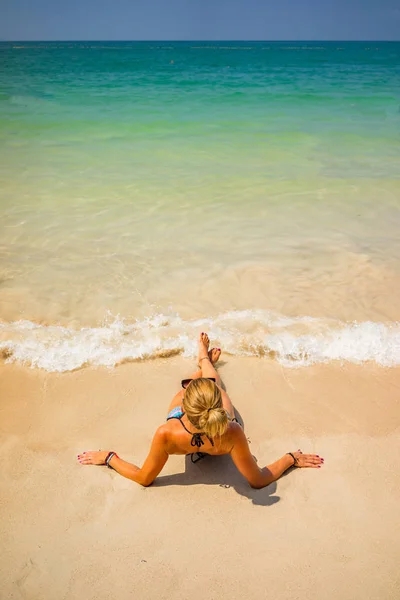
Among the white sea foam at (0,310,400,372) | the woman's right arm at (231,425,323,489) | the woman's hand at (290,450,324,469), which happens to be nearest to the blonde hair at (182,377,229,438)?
the woman's right arm at (231,425,323,489)

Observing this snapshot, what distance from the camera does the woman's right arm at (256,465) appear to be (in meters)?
2.45

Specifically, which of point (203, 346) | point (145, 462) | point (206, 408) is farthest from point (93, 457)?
point (203, 346)

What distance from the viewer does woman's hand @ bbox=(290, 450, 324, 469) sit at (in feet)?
9.05

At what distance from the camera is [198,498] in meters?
2.59

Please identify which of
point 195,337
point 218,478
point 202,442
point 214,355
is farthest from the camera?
point 195,337

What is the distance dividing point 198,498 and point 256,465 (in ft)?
1.35

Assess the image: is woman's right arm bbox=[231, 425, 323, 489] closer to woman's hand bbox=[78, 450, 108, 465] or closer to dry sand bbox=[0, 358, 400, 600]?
dry sand bbox=[0, 358, 400, 600]

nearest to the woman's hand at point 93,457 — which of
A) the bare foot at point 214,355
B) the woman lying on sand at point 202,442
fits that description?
the woman lying on sand at point 202,442

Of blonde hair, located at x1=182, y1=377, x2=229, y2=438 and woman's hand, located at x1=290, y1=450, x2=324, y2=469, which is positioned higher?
blonde hair, located at x1=182, y1=377, x2=229, y2=438

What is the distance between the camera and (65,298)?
15.4 feet

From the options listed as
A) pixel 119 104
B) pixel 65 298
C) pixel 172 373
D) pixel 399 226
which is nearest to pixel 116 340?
pixel 172 373

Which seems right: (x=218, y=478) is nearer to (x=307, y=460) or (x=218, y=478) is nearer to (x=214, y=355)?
(x=307, y=460)

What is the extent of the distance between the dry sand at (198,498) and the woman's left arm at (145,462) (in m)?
0.06

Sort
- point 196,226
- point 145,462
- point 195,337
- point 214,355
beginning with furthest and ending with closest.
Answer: point 196,226
point 195,337
point 214,355
point 145,462
